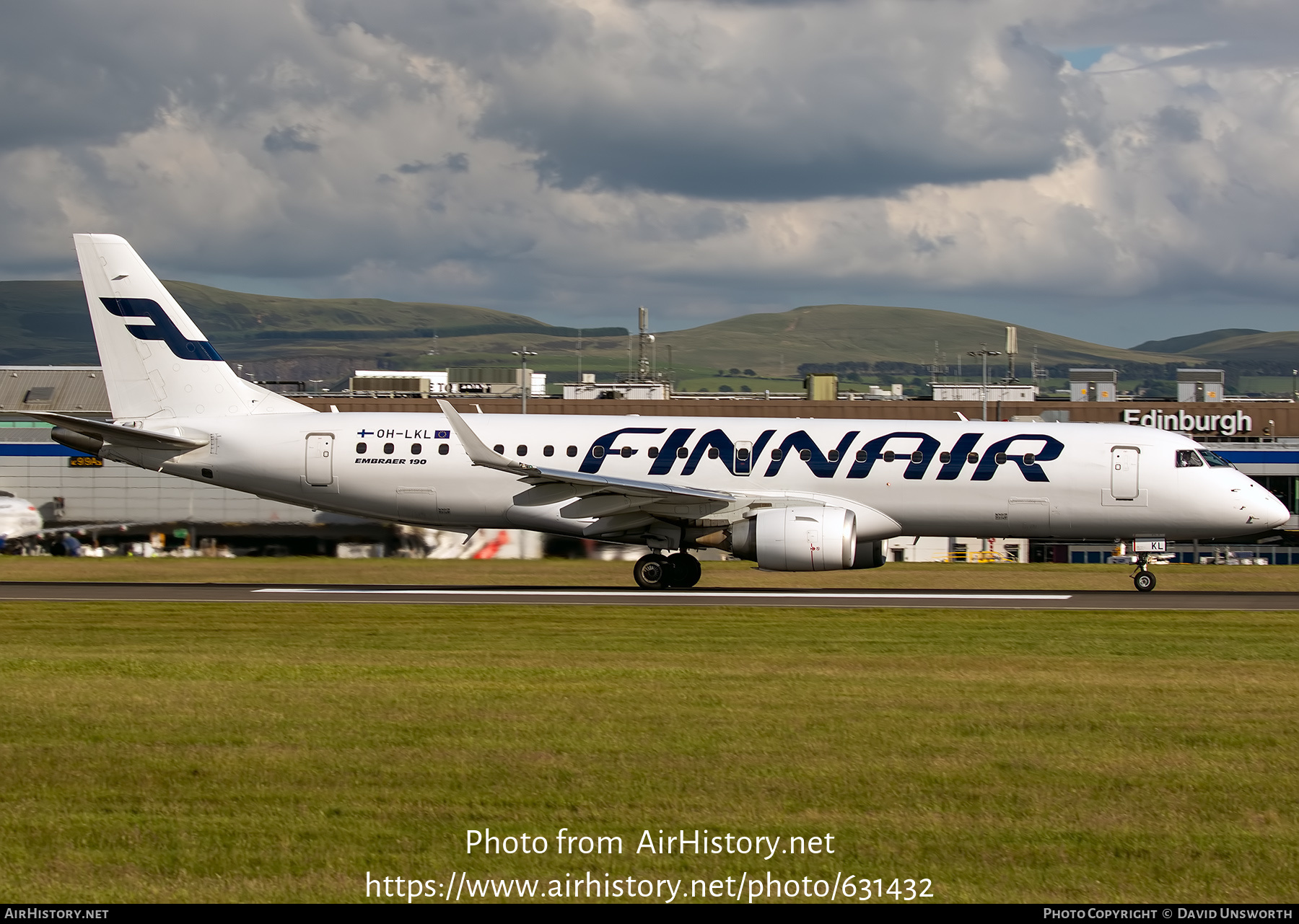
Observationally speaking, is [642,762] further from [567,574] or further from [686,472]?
[567,574]

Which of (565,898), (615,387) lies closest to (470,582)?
(565,898)

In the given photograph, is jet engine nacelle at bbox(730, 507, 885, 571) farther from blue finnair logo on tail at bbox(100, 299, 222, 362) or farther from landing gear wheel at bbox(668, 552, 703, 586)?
blue finnair logo on tail at bbox(100, 299, 222, 362)

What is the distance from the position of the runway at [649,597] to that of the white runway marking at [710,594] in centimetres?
1

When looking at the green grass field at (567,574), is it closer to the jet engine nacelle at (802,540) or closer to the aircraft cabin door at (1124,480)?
the aircraft cabin door at (1124,480)

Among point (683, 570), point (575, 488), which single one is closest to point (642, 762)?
point (575, 488)

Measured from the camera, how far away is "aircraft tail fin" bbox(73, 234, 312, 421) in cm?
3170

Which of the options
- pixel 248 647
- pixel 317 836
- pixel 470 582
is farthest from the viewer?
pixel 470 582

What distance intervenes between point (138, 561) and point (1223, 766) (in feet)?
109

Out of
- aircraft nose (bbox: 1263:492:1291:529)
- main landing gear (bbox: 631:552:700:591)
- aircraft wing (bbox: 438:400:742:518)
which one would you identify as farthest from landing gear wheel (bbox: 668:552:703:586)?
aircraft nose (bbox: 1263:492:1291:529)

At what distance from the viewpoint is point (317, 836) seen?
29.7 feet

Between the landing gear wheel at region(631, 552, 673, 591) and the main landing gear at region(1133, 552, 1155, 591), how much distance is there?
33.4 ft

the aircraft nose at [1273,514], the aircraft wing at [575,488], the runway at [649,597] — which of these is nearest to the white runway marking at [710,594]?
the runway at [649,597]

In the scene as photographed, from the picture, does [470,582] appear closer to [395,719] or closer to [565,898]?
[395,719]

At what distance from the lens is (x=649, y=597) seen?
2783 cm
